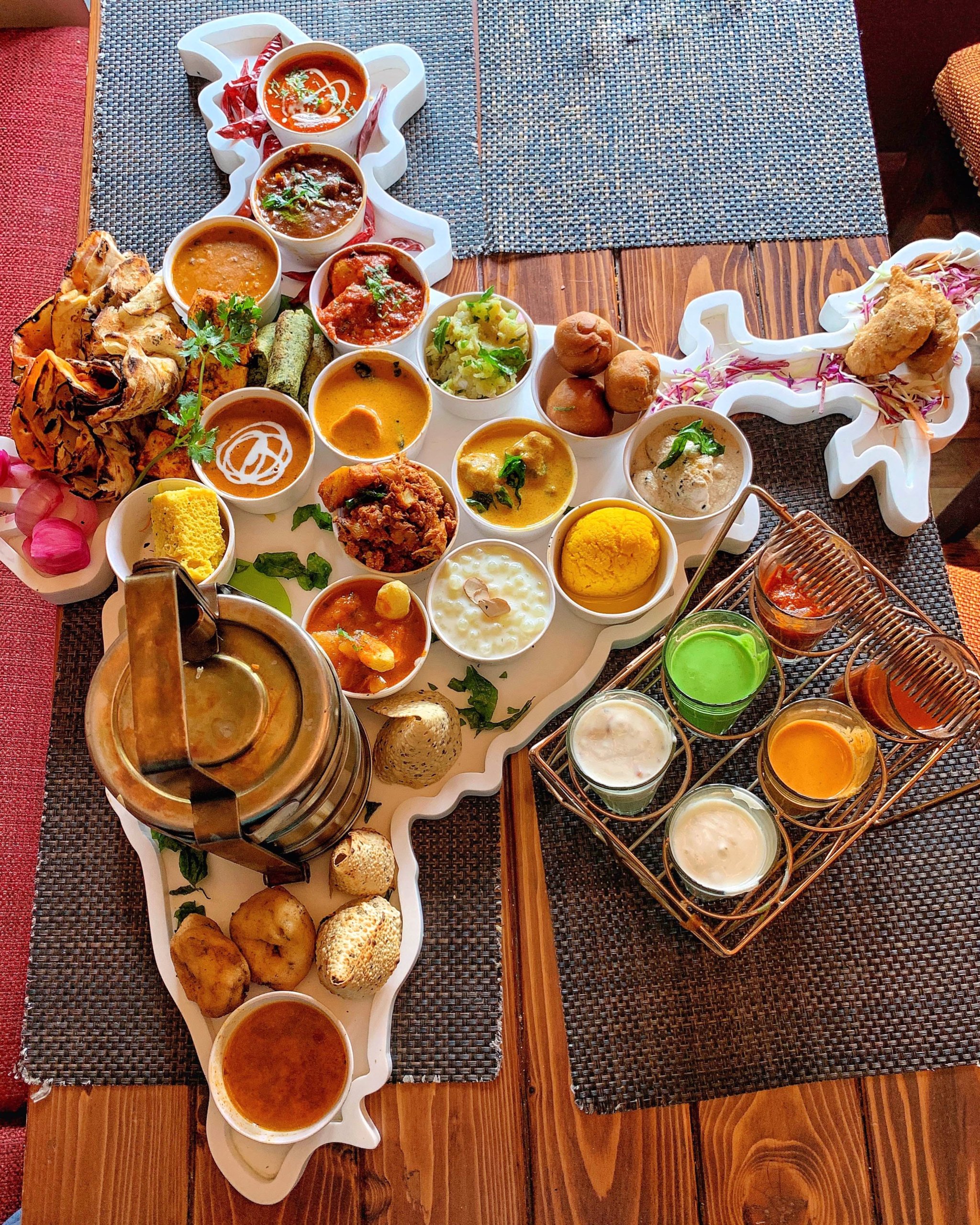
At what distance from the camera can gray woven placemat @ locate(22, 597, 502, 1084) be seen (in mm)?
1763

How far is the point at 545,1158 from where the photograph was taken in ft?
5.65

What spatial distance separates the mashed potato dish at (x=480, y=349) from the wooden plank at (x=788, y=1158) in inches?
60.9

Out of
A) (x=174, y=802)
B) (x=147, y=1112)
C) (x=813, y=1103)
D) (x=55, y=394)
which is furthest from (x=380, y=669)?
(x=813, y=1103)

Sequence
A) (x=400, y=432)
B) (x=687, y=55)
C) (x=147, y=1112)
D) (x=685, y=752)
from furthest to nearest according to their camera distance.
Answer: (x=687, y=55) < (x=400, y=432) < (x=685, y=752) < (x=147, y=1112)

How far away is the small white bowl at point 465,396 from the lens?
1969 mm

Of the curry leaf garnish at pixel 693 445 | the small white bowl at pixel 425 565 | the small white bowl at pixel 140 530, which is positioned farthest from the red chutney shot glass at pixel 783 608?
the small white bowl at pixel 140 530

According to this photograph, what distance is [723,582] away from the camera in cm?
185

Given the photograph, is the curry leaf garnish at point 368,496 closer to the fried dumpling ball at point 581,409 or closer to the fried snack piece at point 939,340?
the fried dumpling ball at point 581,409

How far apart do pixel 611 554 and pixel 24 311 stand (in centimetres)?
184

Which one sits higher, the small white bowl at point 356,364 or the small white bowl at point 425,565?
the small white bowl at point 356,364

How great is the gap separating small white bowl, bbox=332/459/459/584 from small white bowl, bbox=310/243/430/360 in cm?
30

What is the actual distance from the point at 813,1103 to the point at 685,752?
2.34 ft

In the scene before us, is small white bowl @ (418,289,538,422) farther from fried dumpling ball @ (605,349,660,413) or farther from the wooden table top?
the wooden table top

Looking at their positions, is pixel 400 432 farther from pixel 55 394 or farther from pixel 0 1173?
pixel 0 1173
